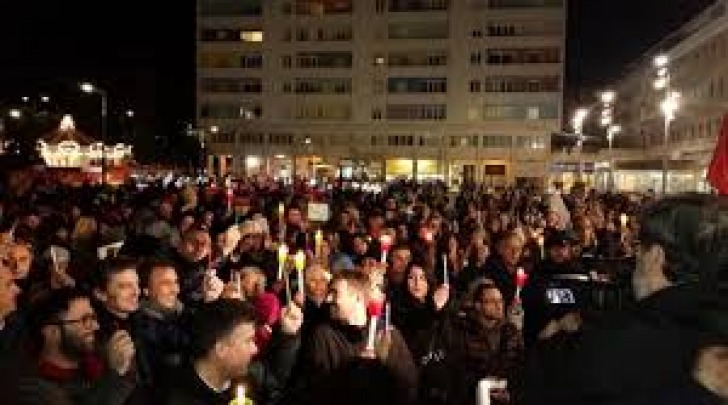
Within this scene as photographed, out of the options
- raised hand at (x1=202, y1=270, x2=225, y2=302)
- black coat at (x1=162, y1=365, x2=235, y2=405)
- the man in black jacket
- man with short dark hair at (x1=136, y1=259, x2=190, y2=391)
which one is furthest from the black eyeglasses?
the man in black jacket

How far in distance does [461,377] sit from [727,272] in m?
3.59

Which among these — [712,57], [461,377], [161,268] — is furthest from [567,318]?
[712,57]

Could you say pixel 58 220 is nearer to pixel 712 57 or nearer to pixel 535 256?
pixel 535 256

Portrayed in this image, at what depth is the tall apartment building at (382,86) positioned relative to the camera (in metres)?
88.1

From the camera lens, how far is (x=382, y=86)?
9206cm

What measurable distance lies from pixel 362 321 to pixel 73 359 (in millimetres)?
1641

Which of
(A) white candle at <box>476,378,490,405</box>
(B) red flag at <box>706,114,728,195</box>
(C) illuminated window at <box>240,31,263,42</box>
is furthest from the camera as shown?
(C) illuminated window at <box>240,31,263,42</box>

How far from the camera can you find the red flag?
4148 mm

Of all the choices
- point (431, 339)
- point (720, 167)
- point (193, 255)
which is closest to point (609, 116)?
point (193, 255)

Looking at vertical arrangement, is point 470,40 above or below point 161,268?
above

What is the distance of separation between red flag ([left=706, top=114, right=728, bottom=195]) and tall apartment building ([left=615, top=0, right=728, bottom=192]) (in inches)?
1697

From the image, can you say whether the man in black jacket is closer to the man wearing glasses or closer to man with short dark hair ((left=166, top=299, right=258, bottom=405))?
man with short dark hair ((left=166, top=299, right=258, bottom=405))

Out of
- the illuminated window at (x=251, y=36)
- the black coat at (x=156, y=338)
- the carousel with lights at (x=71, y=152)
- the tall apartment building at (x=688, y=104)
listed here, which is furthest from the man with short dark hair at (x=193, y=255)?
the illuminated window at (x=251, y=36)

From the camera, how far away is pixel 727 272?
236cm
